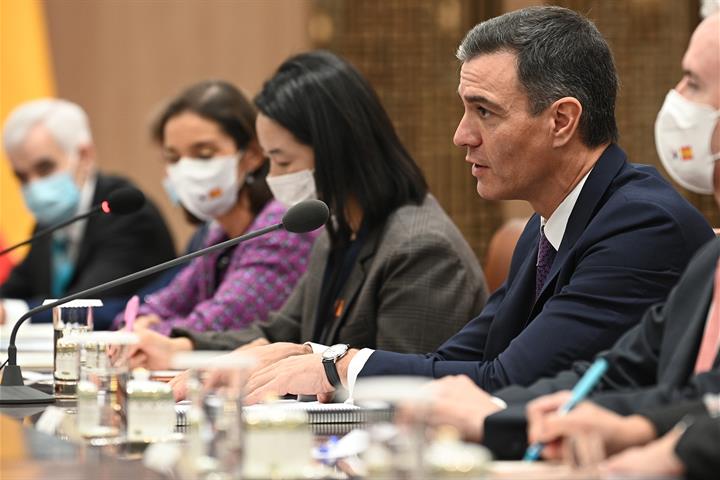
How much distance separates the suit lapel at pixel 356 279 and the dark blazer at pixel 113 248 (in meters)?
1.96

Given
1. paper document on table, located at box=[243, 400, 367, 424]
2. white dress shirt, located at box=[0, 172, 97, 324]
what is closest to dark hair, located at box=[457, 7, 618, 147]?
paper document on table, located at box=[243, 400, 367, 424]

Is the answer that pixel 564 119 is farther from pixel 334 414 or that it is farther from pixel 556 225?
pixel 334 414

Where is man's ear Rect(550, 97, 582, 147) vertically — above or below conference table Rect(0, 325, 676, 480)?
above

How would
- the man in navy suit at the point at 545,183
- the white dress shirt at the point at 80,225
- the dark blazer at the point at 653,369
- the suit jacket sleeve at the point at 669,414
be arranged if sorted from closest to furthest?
the suit jacket sleeve at the point at 669,414 → the dark blazer at the point at 653,369 → the man in navy suit at the point at 545,183 → the white dress shirt at the point at 80,225

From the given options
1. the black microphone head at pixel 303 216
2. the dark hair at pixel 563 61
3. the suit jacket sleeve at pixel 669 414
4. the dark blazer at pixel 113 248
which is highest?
the dark hair at pixel 563 61

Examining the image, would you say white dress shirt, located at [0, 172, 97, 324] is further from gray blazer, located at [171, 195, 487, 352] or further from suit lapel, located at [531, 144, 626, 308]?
suit lapel, located at [531, 144, 626, 308]

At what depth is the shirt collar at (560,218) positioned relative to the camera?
2.41 metres

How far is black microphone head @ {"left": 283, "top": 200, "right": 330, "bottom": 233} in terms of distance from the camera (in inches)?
96.0

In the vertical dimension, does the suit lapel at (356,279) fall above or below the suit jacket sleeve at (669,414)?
below

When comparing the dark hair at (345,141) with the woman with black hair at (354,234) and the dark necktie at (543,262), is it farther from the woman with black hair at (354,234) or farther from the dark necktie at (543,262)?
the dark necktie at (543,262)

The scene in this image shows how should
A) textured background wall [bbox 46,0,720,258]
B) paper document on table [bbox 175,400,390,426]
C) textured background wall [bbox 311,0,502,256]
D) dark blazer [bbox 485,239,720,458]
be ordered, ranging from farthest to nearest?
1. textured background wall [bbox 311,0,502,256]
2. textured background wall [bbox 46,0,720,258]
3. paper document on table [bbox 175,400,390,426]
4. dark blazer [bbox 485,239,720,458]

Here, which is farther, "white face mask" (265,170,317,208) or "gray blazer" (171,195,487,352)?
"white face mask" (265,170,317,208)

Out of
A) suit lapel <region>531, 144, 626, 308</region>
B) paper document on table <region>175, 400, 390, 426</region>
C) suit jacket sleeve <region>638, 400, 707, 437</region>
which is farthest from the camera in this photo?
suit lapel <region>531, 144, 626, 308</region>

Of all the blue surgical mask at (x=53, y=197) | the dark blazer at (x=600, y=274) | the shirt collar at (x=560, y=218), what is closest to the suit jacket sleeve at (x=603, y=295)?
the dark blazer at (x=600, y=274)
